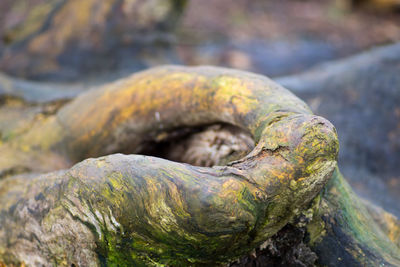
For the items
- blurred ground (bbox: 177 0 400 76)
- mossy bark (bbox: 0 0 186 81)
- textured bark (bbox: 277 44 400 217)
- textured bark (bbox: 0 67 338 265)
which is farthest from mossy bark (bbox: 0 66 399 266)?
blurred ground (bbox: 177 0 400 76)

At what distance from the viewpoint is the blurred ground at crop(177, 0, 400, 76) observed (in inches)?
114

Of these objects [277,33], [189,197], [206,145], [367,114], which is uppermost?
[189,197]

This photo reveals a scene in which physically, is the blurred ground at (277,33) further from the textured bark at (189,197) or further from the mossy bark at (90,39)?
the textured bark at (189,197)

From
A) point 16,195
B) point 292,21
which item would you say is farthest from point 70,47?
point 292,21

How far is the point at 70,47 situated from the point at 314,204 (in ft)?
4.59

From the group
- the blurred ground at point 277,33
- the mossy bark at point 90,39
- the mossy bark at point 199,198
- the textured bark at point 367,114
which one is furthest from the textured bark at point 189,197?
the blurred ground at point 277,33

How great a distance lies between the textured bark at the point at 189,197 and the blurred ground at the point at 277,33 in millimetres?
1777

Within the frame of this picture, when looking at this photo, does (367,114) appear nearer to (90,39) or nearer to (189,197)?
A: (189,197)

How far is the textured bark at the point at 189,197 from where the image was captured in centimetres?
78

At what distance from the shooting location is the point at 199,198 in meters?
0.76

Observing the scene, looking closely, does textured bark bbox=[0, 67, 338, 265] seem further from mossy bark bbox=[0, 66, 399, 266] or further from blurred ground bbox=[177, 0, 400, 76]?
blurred ground bbox=[177, 0, 400, 76]

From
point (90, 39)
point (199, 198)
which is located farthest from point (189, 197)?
point (90, 39)

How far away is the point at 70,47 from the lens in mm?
1890

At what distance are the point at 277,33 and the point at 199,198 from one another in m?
3.18
